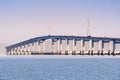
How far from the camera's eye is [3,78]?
197 ft

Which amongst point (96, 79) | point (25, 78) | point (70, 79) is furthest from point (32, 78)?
point (96, 79)

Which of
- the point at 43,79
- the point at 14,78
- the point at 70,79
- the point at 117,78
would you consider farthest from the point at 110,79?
the point at 14,78

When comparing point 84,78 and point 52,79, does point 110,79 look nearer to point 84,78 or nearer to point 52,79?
point 84,78

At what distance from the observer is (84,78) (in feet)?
199

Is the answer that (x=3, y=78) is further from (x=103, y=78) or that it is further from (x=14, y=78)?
(x=103, y=78)

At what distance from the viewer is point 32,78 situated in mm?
59812

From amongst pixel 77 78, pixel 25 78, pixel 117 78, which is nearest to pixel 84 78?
pixel 77 78

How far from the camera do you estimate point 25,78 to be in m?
59.8

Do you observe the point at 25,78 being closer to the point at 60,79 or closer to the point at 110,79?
the point at 60,79

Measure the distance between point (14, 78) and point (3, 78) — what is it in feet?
5.27

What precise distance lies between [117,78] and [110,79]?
1823 mm

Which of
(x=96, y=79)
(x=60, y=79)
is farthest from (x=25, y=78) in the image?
(x=96, y=79)

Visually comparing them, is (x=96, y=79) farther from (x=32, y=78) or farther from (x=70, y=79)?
(x=32, y=78)

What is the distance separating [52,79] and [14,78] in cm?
585
